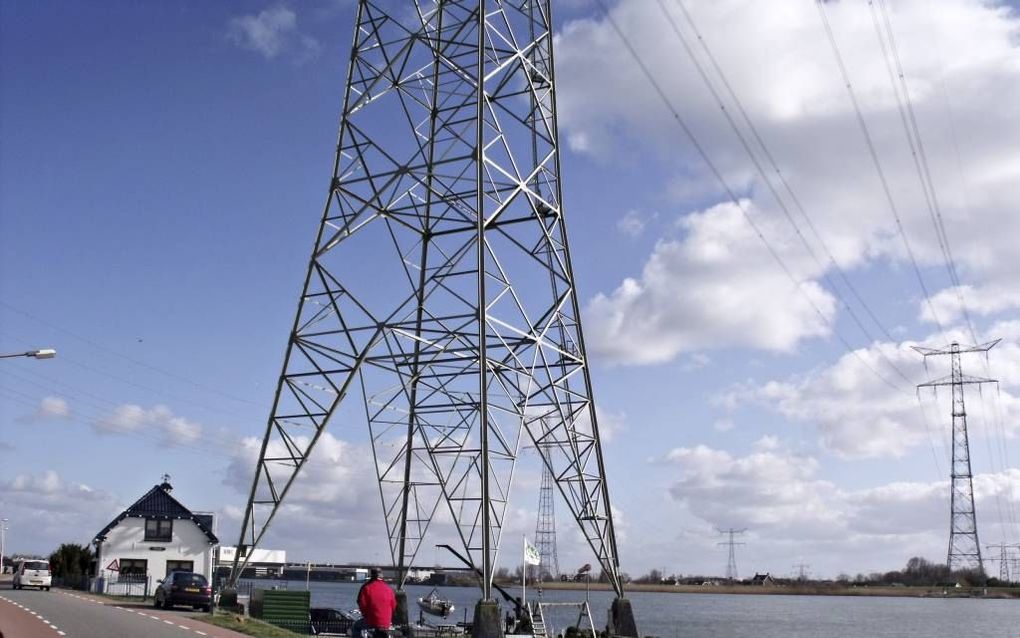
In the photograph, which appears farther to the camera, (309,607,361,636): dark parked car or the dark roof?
the dark roof

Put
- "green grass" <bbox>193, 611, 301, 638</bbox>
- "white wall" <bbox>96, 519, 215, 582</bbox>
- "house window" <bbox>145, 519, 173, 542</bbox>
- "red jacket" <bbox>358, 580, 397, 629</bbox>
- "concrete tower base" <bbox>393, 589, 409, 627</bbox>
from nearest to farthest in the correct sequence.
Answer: "red jacket" <bbox>358, 580, 397, 629</bbox>, "green grass" <bbox>193, 611, 301, 638</bbox>, "concrete tower base" <bbox>393, 589, 409, 627</bbox>, "white wall" <bbox>96, 519, 215, 582</bbox>, "house window" <bbox>145, 519, 173, 542</bbox>

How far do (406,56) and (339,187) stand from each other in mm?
4638

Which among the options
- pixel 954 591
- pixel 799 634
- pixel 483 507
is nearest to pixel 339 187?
pixel 483 507

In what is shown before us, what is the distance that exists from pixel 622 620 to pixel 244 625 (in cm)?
1118

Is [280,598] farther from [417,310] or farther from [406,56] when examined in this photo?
[406,56]

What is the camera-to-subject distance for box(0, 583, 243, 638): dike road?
926 inches

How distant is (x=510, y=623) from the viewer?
35844mm

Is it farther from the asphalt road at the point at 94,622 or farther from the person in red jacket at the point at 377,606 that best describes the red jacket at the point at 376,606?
the asphalt road at the point at 94,622

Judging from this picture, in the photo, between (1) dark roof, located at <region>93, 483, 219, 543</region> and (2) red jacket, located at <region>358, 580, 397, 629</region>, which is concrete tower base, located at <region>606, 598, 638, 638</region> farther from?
(1) dark roof, located at <region>93, 483, 219, 543</region>

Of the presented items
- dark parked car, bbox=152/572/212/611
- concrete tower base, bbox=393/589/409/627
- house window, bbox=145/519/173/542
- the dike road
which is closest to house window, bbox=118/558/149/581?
house window, bbox=145/519/173/542

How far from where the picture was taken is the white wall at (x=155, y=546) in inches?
2240

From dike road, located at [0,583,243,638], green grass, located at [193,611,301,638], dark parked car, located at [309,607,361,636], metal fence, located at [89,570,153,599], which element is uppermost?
dike road, located at [0,583,243,638]

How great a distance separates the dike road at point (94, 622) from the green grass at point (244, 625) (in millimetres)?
463

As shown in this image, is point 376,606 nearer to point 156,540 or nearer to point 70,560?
point 156,540
